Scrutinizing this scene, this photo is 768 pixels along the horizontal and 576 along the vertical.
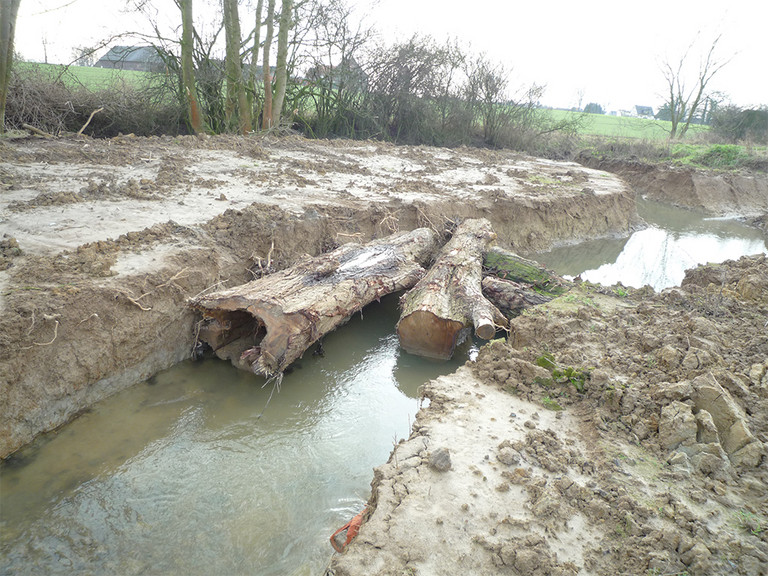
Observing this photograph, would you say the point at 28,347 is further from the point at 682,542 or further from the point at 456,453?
the point at 682,542

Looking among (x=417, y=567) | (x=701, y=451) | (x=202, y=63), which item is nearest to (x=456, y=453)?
(x=417, y=567)

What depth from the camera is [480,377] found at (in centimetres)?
396

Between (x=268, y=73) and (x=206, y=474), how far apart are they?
13.8 meters

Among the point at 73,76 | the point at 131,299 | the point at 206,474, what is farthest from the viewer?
the point at 73,76

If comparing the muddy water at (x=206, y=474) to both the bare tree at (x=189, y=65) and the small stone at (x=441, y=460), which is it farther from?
the bare tree at (x=189, y=65)

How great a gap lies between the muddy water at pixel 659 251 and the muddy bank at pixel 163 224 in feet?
1.71

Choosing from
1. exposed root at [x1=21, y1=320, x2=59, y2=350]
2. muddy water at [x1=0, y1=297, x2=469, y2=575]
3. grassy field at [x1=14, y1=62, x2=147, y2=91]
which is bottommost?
muddy water at [x1=0, y1=297, x2=469, y2=575]

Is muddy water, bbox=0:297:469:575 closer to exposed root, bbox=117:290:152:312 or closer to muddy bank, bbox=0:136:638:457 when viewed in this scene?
muddy bank, bbox=0:136:638:457

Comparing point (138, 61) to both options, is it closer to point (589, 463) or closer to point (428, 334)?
point (428, 334)

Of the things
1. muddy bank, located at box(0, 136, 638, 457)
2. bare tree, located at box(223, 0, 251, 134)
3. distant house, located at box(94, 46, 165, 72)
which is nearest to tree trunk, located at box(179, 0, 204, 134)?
bare tree, located at box(223, 0, 251, 134)

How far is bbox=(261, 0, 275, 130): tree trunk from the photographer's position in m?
13.9

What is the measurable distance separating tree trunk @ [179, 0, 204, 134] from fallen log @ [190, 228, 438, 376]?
9493 mm

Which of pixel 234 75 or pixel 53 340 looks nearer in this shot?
pixel 53 340

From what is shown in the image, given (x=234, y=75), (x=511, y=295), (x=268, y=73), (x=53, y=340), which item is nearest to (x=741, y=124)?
(x=268, y=73)
